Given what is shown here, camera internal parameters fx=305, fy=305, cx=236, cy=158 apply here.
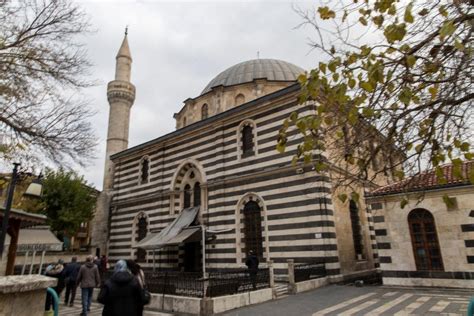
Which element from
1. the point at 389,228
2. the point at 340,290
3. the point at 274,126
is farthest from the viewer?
the point at 274,126

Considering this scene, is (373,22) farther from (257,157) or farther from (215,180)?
(215,180)

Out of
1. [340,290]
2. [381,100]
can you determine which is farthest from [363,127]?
[340,290]

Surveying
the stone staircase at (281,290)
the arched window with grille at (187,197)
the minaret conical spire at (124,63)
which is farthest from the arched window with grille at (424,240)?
the minaret conical spire at (124,63)

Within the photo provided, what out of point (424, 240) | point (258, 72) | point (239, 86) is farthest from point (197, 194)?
point (424, 240)

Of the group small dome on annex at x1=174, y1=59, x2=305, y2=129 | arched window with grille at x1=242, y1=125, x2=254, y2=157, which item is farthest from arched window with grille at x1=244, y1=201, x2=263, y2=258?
small dome on annex at x1=174, y1=59, x2=305, y2=129

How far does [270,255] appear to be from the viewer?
13.0 meters

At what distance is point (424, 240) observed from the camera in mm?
10617

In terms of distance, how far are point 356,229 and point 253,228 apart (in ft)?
16.5

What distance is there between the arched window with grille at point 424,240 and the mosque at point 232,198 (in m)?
A: 2.78

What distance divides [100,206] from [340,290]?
18.3 m

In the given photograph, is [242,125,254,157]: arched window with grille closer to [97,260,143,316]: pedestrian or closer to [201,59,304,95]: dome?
[201,59,304,95]: dome

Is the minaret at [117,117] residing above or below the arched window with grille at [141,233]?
above

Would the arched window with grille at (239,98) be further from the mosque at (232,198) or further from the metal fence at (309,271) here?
the metal fence at (309,271)

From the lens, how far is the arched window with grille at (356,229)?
14297mm
